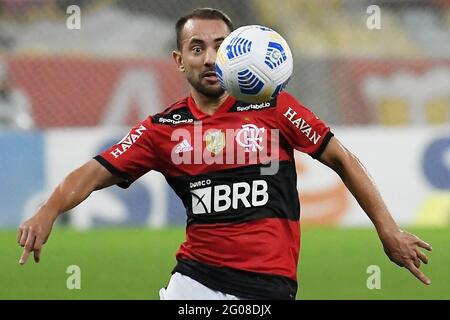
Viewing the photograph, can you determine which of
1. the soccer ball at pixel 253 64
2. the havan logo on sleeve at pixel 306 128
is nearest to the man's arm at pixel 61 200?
the soccer ball at pixel 253 64

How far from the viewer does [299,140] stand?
16.2 feet

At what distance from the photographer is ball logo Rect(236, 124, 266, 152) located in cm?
496

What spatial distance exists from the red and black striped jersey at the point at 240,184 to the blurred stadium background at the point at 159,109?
3.17 meters

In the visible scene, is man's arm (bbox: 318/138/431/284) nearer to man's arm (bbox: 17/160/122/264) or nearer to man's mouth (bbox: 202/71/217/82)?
man's mouth (bbox: 202/71/217/82)

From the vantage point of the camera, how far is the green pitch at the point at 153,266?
27.1 ft

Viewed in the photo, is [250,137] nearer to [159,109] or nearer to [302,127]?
[302,127]

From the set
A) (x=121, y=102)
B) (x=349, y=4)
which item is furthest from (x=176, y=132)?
(x=349, y=4)

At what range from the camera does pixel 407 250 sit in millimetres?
4805

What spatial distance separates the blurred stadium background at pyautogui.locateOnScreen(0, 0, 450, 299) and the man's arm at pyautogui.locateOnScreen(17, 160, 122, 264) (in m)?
3.06

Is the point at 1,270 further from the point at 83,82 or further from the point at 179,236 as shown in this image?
the point at 83,82

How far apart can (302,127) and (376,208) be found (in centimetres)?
55

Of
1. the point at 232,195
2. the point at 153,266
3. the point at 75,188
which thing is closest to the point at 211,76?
the point at 232,195

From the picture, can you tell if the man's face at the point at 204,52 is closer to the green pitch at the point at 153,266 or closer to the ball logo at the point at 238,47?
the ball logo at the point at 238,47

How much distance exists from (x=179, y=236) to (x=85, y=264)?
2.07 meters
